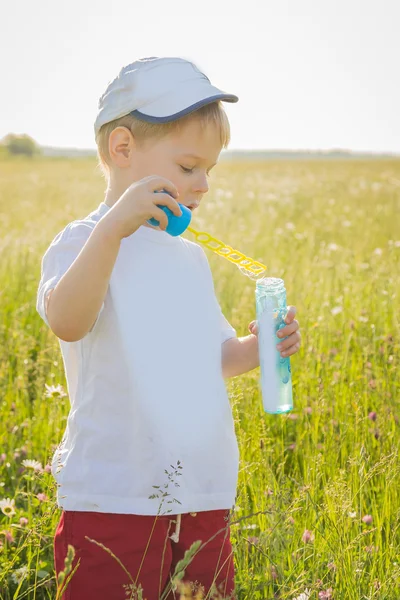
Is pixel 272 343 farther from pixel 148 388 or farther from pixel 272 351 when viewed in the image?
pixel 148 388

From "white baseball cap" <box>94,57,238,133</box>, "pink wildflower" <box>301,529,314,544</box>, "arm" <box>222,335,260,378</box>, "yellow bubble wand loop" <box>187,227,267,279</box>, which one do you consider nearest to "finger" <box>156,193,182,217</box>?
"yellow bubble wand loop" <box>187,227,267,279</box>

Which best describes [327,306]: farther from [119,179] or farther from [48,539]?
[119,179]

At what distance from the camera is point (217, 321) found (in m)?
1.99

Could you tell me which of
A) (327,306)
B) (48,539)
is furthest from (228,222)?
(48,539)

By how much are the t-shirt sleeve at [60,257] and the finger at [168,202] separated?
10.7 inches

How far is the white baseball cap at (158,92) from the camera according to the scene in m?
1.83

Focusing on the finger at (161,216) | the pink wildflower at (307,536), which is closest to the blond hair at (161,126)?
the finger at (161,216)

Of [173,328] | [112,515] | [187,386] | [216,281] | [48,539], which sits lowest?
[48,539]

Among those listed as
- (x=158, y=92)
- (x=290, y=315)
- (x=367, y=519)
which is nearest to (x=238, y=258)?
(x=290, y=315)

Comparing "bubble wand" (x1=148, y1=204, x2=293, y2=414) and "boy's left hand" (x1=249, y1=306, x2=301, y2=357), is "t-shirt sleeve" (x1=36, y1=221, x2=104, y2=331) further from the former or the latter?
"boy's left hand" (x1=249, y1=306, x2=301, y2=357)

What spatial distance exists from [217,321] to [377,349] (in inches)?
68.8

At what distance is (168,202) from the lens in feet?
5.13

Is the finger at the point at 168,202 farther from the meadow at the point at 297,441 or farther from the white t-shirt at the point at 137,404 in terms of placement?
the meadow at the point at 297,441

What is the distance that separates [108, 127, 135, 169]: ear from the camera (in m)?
1.86
